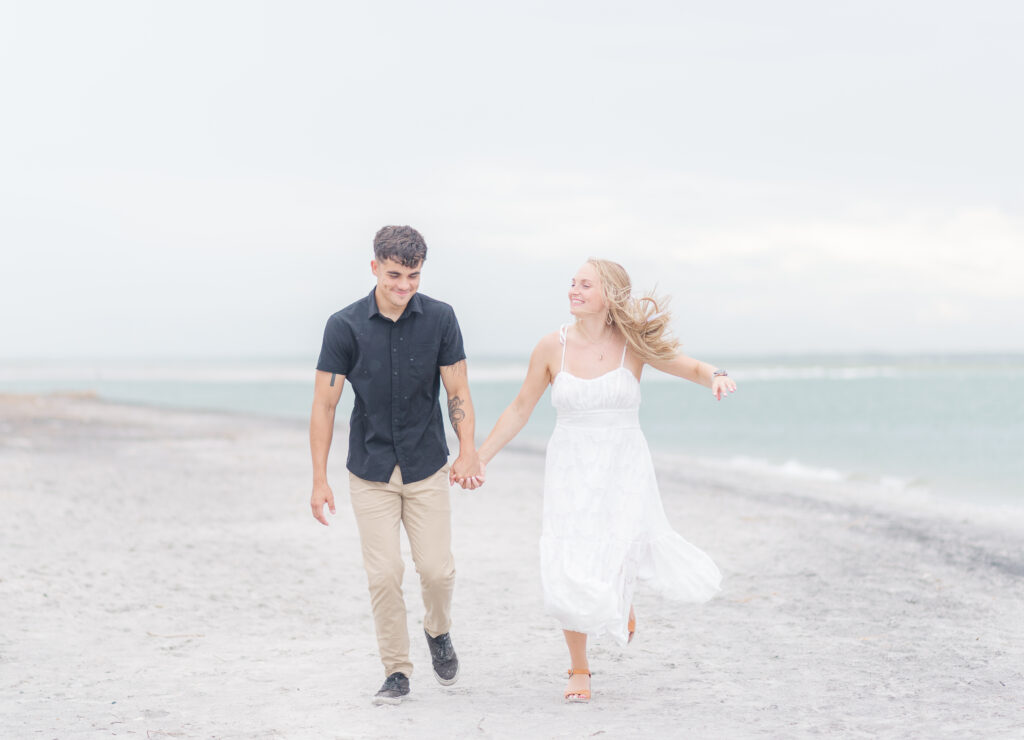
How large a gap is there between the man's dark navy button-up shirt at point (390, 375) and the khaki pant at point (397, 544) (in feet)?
0.27

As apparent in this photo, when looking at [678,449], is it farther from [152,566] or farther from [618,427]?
[618,427]

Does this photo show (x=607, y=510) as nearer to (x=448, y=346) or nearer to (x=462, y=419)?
(x=462, y=419)

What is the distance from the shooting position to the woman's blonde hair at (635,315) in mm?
4980

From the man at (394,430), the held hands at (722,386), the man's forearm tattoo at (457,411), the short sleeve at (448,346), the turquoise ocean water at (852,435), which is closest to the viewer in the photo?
the held hands at (722,386)

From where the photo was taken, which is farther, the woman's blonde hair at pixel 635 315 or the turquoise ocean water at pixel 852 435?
the turquoise ocean water at pixel 852 435

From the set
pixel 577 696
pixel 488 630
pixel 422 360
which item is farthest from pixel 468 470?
pixel 488 630

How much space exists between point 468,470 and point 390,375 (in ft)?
2.11

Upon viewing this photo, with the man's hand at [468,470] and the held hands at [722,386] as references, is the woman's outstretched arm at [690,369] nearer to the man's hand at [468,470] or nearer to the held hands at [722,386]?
the held hands at [722,386]

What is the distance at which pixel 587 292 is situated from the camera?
500 centimetres

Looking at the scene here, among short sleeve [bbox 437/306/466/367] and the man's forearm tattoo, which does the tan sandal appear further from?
short sleeve [bbox 437/306/466/367]

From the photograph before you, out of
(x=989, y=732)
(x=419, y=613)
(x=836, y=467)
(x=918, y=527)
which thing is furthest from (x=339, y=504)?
(x=836, y=467)

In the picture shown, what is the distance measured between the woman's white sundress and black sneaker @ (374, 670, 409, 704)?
0.85 m

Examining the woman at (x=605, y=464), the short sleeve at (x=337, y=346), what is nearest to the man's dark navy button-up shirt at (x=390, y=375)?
the short sleeve at (x=337, y=346)

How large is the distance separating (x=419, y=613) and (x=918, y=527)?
6.62 meters
